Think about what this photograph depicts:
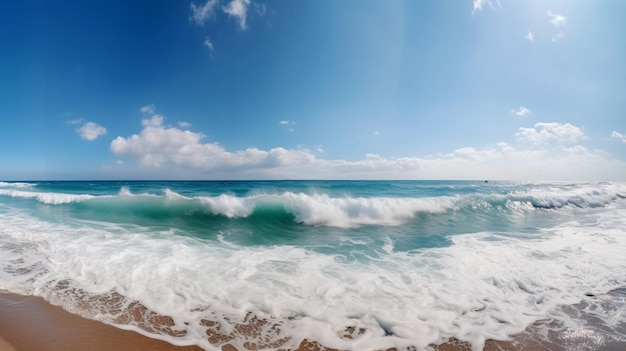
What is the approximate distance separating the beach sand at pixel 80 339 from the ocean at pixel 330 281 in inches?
4.4

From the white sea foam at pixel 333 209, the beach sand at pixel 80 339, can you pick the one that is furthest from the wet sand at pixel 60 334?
the white sea foam at pixel 333 209

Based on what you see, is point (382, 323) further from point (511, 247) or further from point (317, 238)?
point (511, 247)

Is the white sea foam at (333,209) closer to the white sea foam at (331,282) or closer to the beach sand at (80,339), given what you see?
the white sea foam at (331,282)

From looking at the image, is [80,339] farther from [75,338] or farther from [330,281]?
[330,281]

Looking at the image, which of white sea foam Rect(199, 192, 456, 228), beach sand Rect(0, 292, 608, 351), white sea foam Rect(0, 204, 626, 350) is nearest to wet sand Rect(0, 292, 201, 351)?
beach sand Rect(0, 292, 608, 351)

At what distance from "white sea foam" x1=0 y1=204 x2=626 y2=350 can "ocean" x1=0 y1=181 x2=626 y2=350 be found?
0.08 ft

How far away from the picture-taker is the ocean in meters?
3.33

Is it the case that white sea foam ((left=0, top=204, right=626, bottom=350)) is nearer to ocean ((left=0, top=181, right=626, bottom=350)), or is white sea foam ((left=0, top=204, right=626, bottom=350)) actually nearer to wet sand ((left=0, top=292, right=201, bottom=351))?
ocean ((left=0, top=181, right=626, bottom=350))

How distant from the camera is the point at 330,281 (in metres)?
4.79

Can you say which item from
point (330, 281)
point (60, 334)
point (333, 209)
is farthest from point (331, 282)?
point (333, 209)

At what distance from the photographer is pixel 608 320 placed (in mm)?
3623

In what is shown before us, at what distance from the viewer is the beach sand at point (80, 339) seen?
2904 millimetres

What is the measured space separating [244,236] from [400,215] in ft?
25.4

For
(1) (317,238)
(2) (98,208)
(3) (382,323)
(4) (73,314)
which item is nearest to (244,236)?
(1) (317,238)
